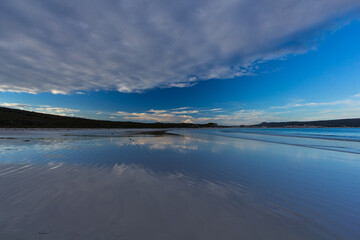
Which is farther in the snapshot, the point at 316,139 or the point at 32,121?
the point at 32,121

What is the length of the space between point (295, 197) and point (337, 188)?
2216 mm

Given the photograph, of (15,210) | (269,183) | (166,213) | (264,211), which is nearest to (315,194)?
(269,183)

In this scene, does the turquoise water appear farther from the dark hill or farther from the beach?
the dark hill

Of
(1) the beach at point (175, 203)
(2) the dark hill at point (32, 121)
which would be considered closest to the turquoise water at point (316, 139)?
(1) the beach at point (175, 203)

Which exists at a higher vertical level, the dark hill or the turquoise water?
the dark hill

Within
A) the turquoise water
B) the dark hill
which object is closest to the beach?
the turquoise water

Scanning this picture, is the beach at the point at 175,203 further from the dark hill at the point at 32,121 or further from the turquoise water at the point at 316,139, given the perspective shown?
the dark hill at the point at 32,121

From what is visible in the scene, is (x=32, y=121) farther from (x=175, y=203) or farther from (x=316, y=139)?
(x=316, y=139)

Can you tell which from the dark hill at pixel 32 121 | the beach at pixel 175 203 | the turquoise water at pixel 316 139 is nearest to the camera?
the beach at pixel 175 203

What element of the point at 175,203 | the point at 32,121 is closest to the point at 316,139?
the point at 175,203

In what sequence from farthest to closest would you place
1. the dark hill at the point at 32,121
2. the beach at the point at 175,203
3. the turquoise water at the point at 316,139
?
the dark hill at the point at 32,121 → the turquoise water at the point at 316,139 → the beach at the point at 175,203

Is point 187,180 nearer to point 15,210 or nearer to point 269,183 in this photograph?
point 269,183

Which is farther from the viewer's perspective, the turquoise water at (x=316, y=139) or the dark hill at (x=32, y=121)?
the dark hill at (x=32, y=121)

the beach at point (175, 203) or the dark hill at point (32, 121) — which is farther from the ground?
the dark hill at point (32, 121)
